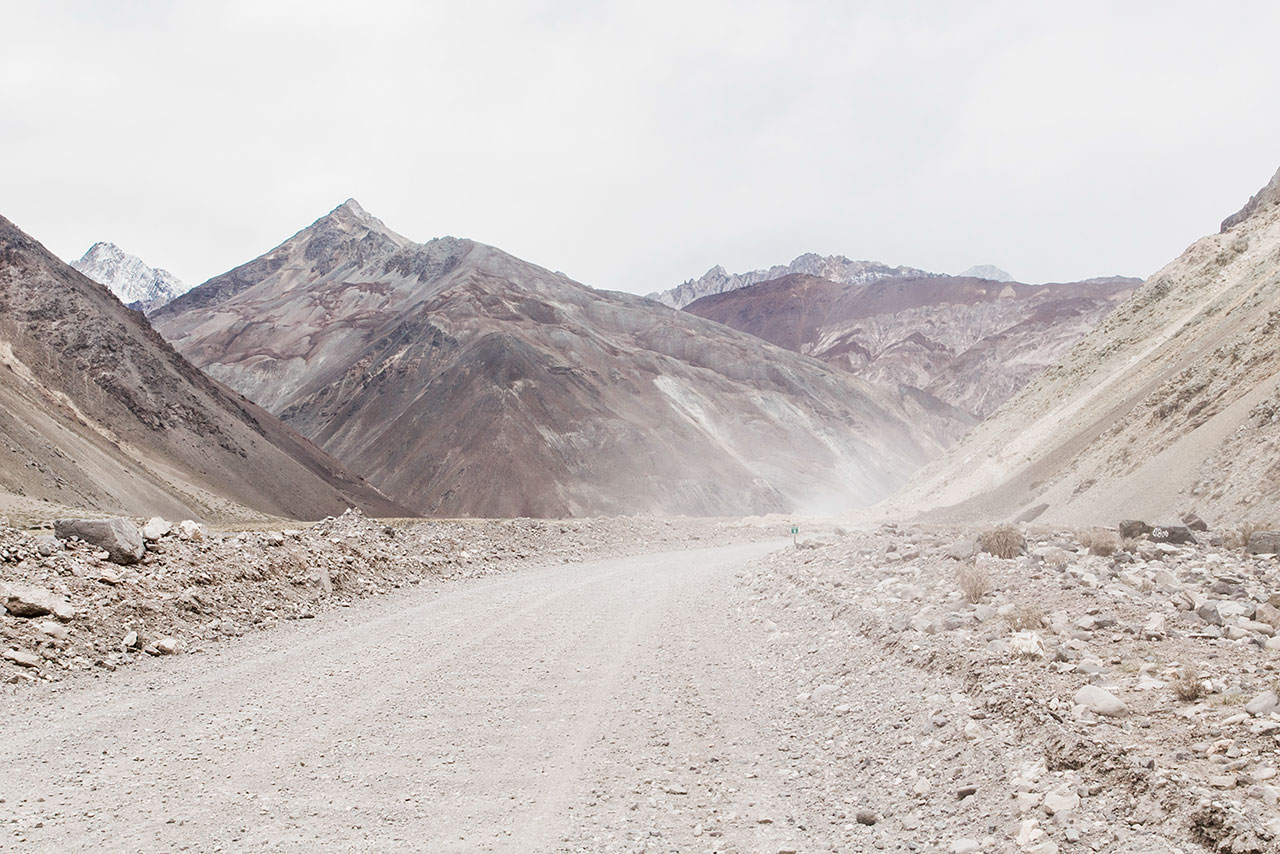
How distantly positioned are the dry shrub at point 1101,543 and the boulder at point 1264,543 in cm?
176

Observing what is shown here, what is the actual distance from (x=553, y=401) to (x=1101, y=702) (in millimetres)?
104530

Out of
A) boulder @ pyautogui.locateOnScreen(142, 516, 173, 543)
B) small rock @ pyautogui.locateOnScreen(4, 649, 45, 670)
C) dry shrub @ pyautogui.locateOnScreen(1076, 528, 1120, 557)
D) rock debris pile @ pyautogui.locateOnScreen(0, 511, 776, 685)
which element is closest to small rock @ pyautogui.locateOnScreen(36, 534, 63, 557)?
rock debris pile @ pyautogui.locateOnScreen(0, 511, 776, 685)

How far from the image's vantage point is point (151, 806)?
5.89m

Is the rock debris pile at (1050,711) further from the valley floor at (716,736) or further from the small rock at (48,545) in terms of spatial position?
the small rock at (48,545)

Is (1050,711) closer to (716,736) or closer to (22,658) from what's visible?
(716,736)

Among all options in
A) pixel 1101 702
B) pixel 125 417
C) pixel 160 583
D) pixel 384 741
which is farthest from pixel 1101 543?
pixel 125 417

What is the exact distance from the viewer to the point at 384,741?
753 cm

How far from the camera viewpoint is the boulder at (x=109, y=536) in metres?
12.9

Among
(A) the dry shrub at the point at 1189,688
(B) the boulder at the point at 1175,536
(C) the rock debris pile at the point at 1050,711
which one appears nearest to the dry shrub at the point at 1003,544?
(C) the rock debris pile at the point at 1050,711

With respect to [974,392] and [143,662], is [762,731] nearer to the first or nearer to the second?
[143,662]

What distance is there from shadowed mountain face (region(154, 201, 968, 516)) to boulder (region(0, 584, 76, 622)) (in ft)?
256

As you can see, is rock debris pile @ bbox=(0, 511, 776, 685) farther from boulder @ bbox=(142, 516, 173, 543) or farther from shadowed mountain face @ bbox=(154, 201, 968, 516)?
shadowed mountain face @ bbox=(154, 201, 968, 516)

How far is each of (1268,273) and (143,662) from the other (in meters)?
47.2

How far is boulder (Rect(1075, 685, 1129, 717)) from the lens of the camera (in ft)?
19.4
